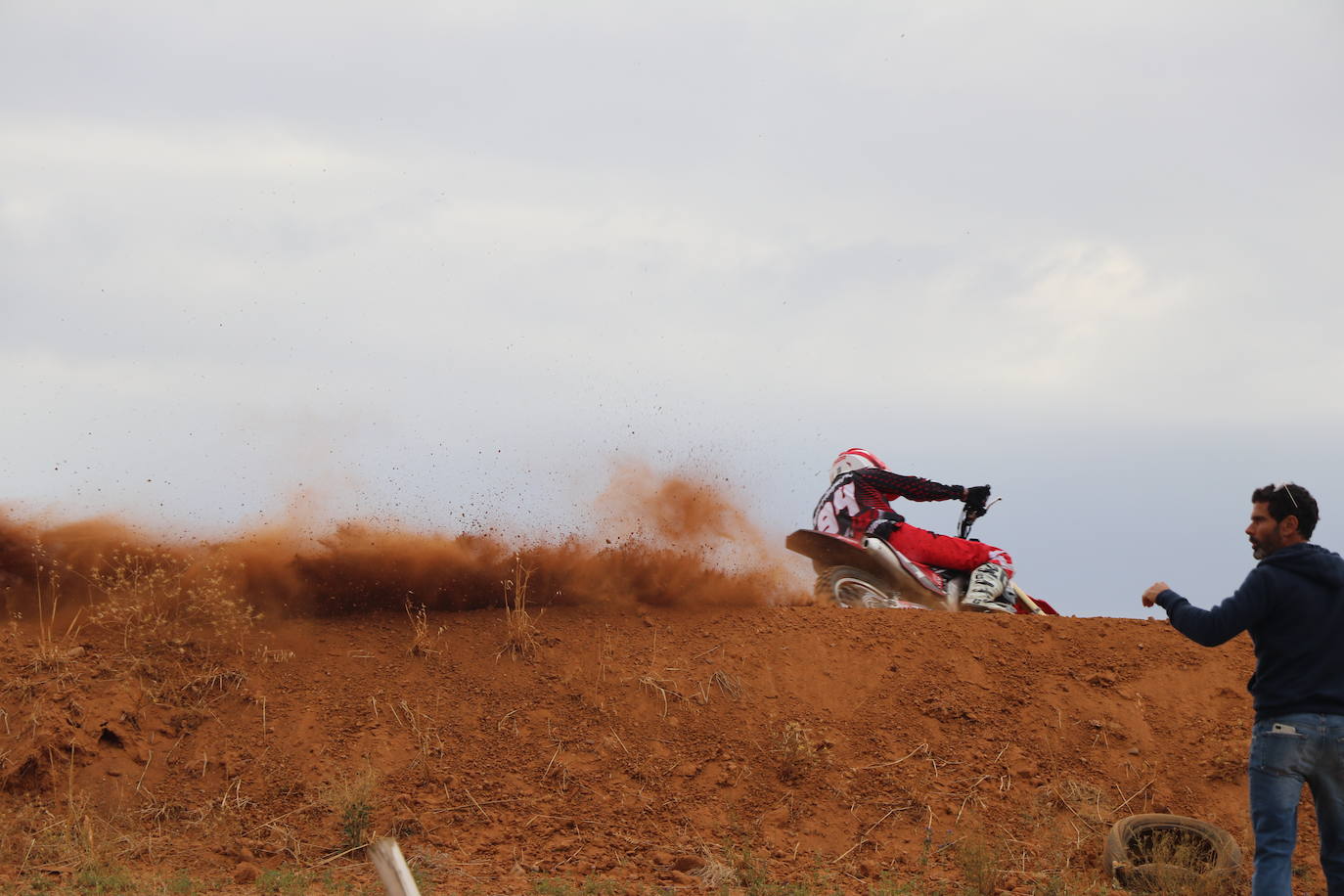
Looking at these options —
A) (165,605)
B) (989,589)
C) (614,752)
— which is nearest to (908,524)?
(989,589)

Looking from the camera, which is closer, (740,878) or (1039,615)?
(740,878)

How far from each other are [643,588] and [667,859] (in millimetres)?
3023

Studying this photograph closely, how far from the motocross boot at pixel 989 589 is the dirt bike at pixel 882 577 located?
7 cm

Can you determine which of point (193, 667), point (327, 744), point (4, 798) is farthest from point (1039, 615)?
point (4, 798)

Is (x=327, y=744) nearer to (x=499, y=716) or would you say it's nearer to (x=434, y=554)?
(x=499, y=716)

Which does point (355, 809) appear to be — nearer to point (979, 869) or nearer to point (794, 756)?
point (794, 756)

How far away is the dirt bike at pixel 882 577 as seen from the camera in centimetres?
1116

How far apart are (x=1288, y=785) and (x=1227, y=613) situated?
0.76m

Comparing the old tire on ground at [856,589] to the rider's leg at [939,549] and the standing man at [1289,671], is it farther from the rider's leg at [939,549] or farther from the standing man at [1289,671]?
the standing man at [1289,671]

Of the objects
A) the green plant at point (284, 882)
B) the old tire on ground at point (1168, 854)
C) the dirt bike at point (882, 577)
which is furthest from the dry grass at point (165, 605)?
the old tire on ground at point (1168, 854)

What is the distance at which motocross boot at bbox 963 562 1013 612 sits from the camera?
11109mm

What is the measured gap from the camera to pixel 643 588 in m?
9.95

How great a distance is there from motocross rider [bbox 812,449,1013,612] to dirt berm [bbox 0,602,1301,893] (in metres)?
1.30

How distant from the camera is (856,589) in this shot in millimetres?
11367
